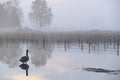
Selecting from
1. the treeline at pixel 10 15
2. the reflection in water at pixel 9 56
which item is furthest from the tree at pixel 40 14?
the reflection in water at pixel 9 56

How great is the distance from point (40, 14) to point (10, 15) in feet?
27.7

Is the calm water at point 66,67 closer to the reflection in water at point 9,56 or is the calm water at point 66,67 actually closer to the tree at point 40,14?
the reflection in water at point 9,56

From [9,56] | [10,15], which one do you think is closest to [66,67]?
[9,56]

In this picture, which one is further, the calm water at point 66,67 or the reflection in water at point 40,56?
the reflection in water at point 40,56

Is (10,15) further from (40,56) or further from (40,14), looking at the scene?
(40,56)

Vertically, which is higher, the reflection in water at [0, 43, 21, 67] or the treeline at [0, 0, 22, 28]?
the treeline at [0, 0, 22, 28]

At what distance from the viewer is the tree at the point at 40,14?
68.4 m

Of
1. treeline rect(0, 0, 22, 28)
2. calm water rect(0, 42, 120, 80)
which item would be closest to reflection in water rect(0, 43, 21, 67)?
calm water rect(0, 42, 120, 80)

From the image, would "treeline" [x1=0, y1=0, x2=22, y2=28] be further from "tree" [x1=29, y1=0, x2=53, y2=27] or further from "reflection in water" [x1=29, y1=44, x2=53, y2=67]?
"reflection in water" [x1=29, y1=44, x2=53, y2=67]

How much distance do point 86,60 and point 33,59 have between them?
→ 3507 millimetres

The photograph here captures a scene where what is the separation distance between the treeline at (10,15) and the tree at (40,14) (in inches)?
171

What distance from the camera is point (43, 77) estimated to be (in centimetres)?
1515

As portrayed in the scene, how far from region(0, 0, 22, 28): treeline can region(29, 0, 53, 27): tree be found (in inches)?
171

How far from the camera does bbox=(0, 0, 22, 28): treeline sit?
62797 millimetres
